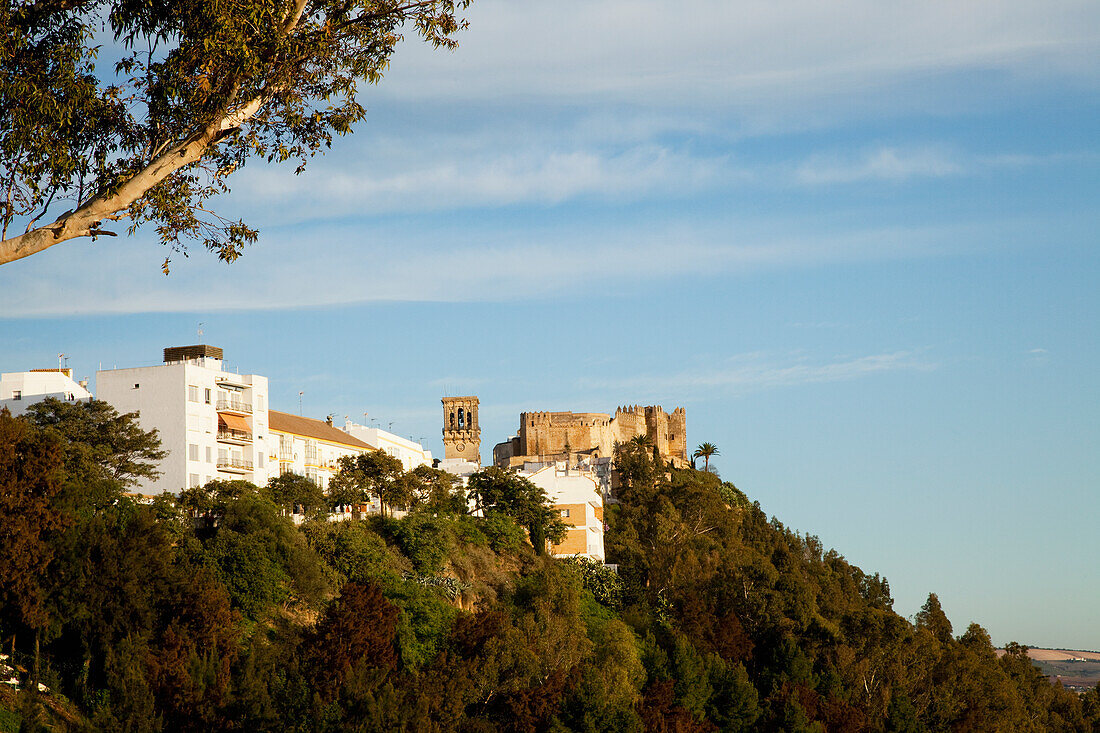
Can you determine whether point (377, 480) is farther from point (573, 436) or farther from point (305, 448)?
point (573, 436)

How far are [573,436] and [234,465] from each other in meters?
68.2

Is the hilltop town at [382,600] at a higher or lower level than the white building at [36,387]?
lower

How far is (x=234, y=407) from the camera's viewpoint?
59938mm

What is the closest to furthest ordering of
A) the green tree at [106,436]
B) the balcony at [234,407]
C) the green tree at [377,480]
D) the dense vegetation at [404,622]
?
the dense vegetation at [404,622], the green tree at [106,436], the balcony at [234,407], the green tree at [377,480]

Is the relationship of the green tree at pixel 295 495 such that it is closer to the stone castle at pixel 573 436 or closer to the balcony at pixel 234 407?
the balcony at pixel 234 407

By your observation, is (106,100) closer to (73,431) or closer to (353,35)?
(353,35)

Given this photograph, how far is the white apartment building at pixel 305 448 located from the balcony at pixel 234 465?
10.9 ft

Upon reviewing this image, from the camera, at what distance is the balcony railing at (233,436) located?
58.8m

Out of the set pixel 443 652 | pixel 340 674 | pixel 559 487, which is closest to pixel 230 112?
pixel 340 674

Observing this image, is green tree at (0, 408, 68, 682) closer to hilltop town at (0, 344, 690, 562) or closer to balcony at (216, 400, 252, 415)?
hilltop town at (0, 344, 690, 562)

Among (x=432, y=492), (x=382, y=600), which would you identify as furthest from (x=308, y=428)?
(x=382, y=600)

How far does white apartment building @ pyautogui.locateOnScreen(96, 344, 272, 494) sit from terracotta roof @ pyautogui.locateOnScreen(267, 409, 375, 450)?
4761 millimetres

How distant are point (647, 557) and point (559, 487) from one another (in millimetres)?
7121

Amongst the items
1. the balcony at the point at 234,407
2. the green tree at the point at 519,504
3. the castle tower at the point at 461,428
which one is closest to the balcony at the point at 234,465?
the balcony at the point at 234,407
